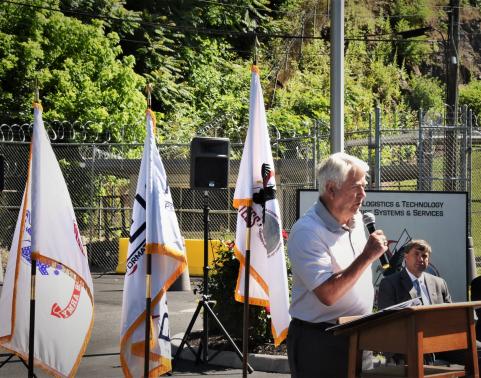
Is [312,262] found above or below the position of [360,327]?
above

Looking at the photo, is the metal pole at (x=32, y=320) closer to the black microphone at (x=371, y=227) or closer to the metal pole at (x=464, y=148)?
the black microphone at (x=371, y=227)

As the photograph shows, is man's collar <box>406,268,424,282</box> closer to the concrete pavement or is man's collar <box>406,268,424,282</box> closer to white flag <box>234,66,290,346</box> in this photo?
white flag <box>234,66,290,346</box>

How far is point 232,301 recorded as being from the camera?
11.9m

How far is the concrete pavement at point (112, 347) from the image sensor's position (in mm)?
10977

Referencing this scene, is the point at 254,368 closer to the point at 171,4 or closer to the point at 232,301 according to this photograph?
the point at 232,301

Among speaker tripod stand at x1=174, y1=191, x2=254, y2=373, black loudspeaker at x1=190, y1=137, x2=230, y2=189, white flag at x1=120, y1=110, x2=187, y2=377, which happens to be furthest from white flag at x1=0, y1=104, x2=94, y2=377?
black loudspeaker at x1=190, y1=137, x2=230, y2=189

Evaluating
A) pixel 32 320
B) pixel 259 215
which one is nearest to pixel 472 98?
pixel 259 215

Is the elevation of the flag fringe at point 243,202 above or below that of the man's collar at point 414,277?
above

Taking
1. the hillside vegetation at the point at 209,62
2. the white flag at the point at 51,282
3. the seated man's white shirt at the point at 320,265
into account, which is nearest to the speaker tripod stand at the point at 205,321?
the white flag at the point at 51,282

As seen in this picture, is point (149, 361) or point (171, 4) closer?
point (149, 361)

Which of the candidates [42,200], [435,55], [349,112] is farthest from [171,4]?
[42,200]

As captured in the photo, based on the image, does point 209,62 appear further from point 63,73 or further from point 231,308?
point 231,308

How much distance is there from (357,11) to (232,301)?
44.5 m

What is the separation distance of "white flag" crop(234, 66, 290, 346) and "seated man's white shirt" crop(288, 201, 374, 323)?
186 inches
